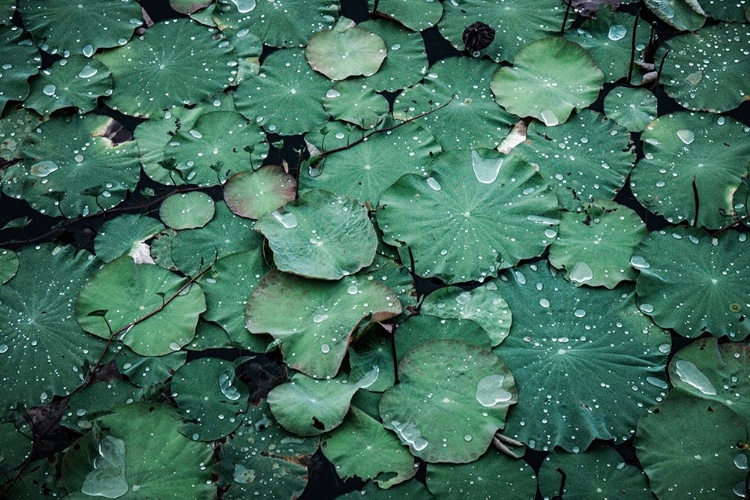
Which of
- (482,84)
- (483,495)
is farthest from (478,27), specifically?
(483,495)

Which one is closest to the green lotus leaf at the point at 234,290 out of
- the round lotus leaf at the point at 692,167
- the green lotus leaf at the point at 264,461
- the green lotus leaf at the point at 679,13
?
the green lotus leaf at the point at 264,461

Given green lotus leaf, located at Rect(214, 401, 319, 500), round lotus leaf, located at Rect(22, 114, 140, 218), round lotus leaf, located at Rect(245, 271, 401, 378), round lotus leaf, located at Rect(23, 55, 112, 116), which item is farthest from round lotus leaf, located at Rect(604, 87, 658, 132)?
round lotus leaf, located at Rect(23, 55, 112, 116)

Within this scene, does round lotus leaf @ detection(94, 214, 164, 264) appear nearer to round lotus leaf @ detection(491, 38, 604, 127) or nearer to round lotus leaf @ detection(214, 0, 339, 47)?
round lotus leaf @ detection(214, 0, 339, 47)

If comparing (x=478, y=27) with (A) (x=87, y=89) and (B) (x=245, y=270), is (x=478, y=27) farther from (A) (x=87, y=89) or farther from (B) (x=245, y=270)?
(A) (x=87, y=89)

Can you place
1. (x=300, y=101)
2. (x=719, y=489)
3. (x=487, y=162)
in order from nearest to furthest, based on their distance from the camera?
1. (x=719, y=489)
2. (x=487, y=162)
3. (x=300, y=101)

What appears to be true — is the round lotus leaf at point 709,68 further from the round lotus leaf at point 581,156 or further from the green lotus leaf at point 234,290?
the green lotus leaf at point 234,290

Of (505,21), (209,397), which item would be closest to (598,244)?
(505,21)

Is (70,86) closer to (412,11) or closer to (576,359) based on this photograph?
(412,11)
